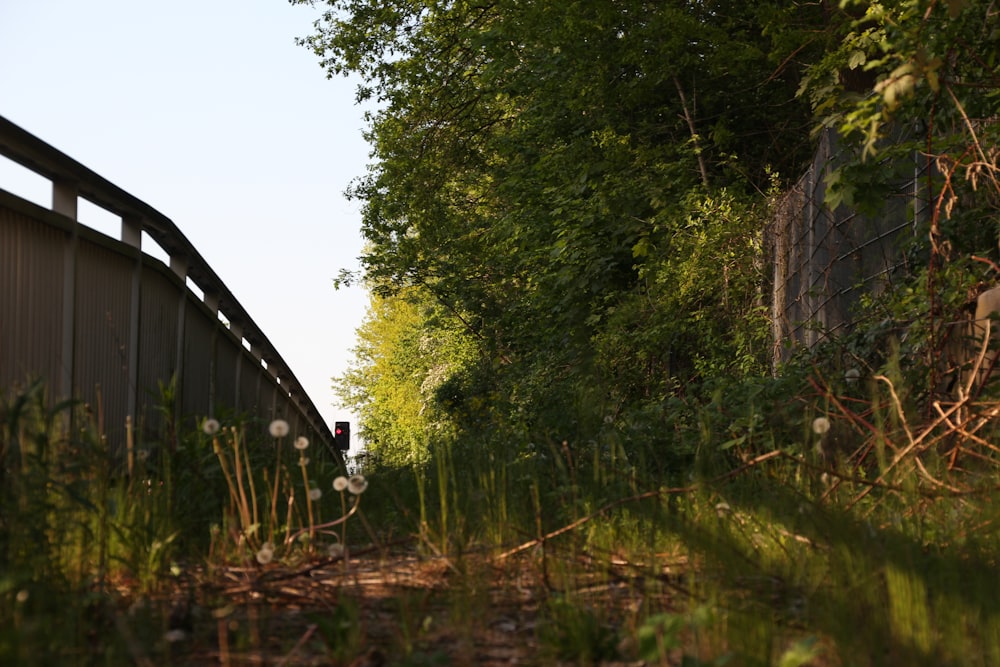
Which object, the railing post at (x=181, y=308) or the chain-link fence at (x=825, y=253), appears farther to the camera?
the chain-link fence at (x=825, y=253)

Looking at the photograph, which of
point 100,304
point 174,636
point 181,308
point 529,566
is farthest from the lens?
point 181,308

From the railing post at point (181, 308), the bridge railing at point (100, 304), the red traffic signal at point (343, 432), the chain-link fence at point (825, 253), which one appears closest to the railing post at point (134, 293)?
the bridge railing at point (100, 304)

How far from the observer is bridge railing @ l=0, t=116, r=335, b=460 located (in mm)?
5535

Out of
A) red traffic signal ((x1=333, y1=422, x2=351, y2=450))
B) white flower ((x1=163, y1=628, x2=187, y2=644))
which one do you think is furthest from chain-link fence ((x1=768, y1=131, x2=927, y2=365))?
red traffic signal ((x1=333, y1=422, x2=351, y2=450))

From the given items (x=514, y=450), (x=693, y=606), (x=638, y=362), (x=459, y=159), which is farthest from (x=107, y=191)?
(x=459, y=159)

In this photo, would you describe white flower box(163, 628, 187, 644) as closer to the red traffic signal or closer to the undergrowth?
the undergrowth

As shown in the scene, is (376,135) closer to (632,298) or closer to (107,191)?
(632,298)

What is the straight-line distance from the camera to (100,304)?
6.67m

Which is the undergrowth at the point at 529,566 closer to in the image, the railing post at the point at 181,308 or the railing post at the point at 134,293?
the railing post at the point at 134,293

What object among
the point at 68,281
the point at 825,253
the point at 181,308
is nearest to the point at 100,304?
the point at 68,281

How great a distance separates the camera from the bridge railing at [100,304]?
5535mm

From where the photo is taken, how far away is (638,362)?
49.1ft

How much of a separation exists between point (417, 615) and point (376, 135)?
21466 millimetres

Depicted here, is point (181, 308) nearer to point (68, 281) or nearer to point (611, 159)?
point (68, 281)
